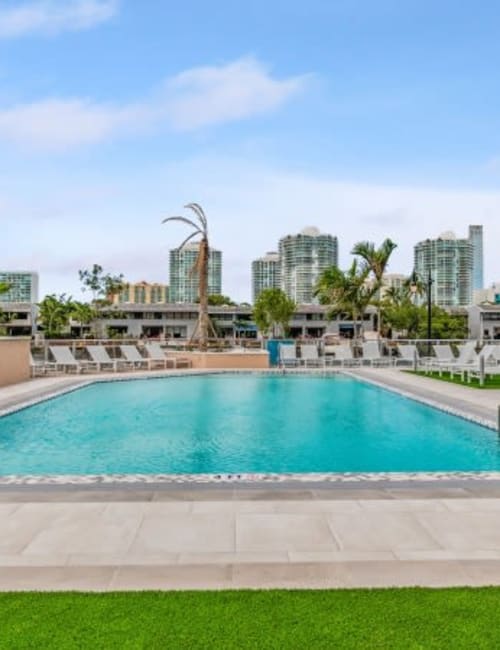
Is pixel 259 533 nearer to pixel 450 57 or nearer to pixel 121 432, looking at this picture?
pixel 121 432

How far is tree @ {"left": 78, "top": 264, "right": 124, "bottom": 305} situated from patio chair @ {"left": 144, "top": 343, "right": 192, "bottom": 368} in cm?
3370

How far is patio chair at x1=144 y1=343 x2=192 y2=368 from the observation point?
20.0 m

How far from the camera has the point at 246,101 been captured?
52.9 feet

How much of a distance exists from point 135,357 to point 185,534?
16.3 metres

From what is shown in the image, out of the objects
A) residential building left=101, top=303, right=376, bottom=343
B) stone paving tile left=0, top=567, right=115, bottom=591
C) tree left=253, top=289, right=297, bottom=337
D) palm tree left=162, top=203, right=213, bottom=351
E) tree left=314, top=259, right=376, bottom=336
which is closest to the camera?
stone paving tile left=0, top=567, right=115, bottom=591

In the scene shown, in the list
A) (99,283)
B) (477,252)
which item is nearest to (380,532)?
(99,283)

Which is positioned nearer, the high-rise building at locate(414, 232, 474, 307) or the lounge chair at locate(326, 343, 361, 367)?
the lounge chair at locate(326, 343, 361, 367)

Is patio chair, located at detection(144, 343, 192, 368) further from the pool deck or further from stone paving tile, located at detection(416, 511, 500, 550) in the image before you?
stone paving tile, located at detection(416, 511, 500, 550)

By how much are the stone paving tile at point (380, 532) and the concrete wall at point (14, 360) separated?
1206 cm

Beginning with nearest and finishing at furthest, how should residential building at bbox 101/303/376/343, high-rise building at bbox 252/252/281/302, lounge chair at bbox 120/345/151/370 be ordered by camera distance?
lounge chair at bbox 120/345/151/370 → residential building at bbox 101/303/376/343 → high-rise building at bbox 252/252/281/302

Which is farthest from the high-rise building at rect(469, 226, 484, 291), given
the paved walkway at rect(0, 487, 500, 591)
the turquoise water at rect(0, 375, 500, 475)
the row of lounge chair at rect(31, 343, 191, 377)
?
the paved walkway at rect(0, 487, 500, 591)

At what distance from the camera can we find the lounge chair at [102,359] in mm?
18766

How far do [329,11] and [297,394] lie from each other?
366 inches

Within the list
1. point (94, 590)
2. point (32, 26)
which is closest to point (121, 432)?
point (94, 590)
